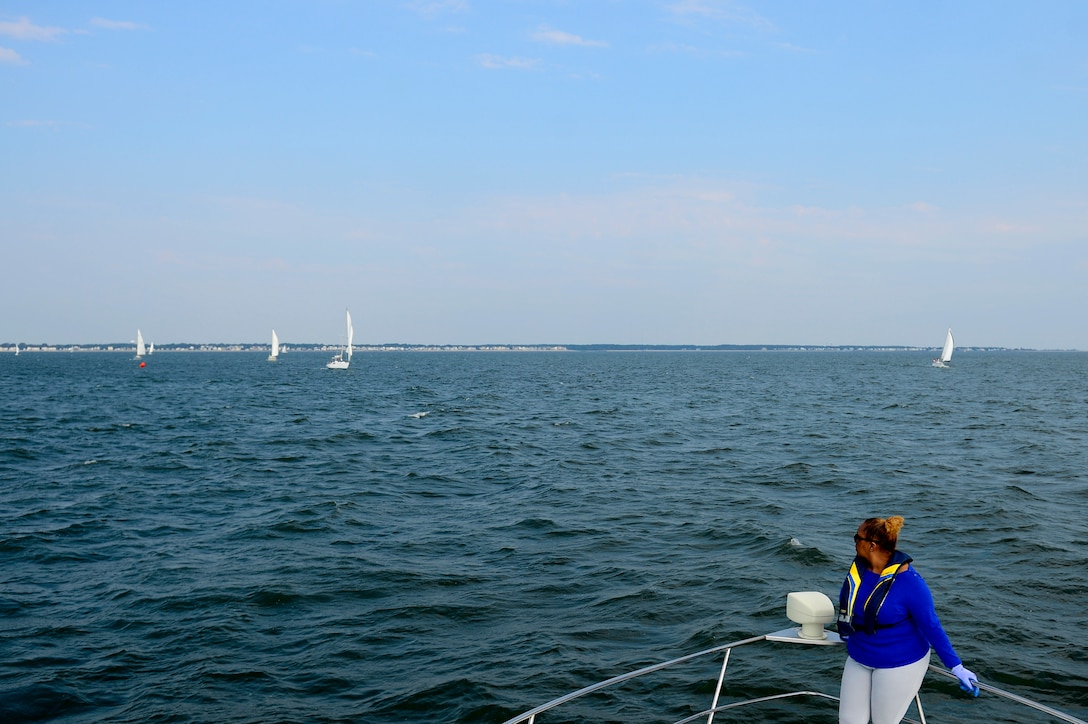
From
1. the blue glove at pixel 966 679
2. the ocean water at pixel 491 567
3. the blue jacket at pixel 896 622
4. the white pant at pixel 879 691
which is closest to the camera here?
the blue glove at pixel 966 679

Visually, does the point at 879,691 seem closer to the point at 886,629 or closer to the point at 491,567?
the point at 886,629

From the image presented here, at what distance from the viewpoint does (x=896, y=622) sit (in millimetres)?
5918

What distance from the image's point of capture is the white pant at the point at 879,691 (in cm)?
603

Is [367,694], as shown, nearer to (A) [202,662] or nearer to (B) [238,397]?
(A) [202,662]

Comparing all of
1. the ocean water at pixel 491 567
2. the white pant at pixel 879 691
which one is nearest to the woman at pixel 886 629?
the white pant at pixel 879 691

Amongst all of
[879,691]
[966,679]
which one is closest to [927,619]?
[966,679]

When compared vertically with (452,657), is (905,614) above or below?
above

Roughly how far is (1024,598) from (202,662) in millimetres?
14091

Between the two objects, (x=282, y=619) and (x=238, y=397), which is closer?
(x=282, y=619)

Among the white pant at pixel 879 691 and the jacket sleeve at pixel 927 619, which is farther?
the white pant at pixel 879 691

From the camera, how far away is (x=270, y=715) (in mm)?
10289

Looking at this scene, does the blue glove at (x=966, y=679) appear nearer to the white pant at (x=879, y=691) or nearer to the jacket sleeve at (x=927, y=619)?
the jacket sleeve at (x=927, y=619)

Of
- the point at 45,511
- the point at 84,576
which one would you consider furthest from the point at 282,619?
the point at 45,511

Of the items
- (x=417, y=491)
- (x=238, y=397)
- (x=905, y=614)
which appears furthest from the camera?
(x=238, y=397)
